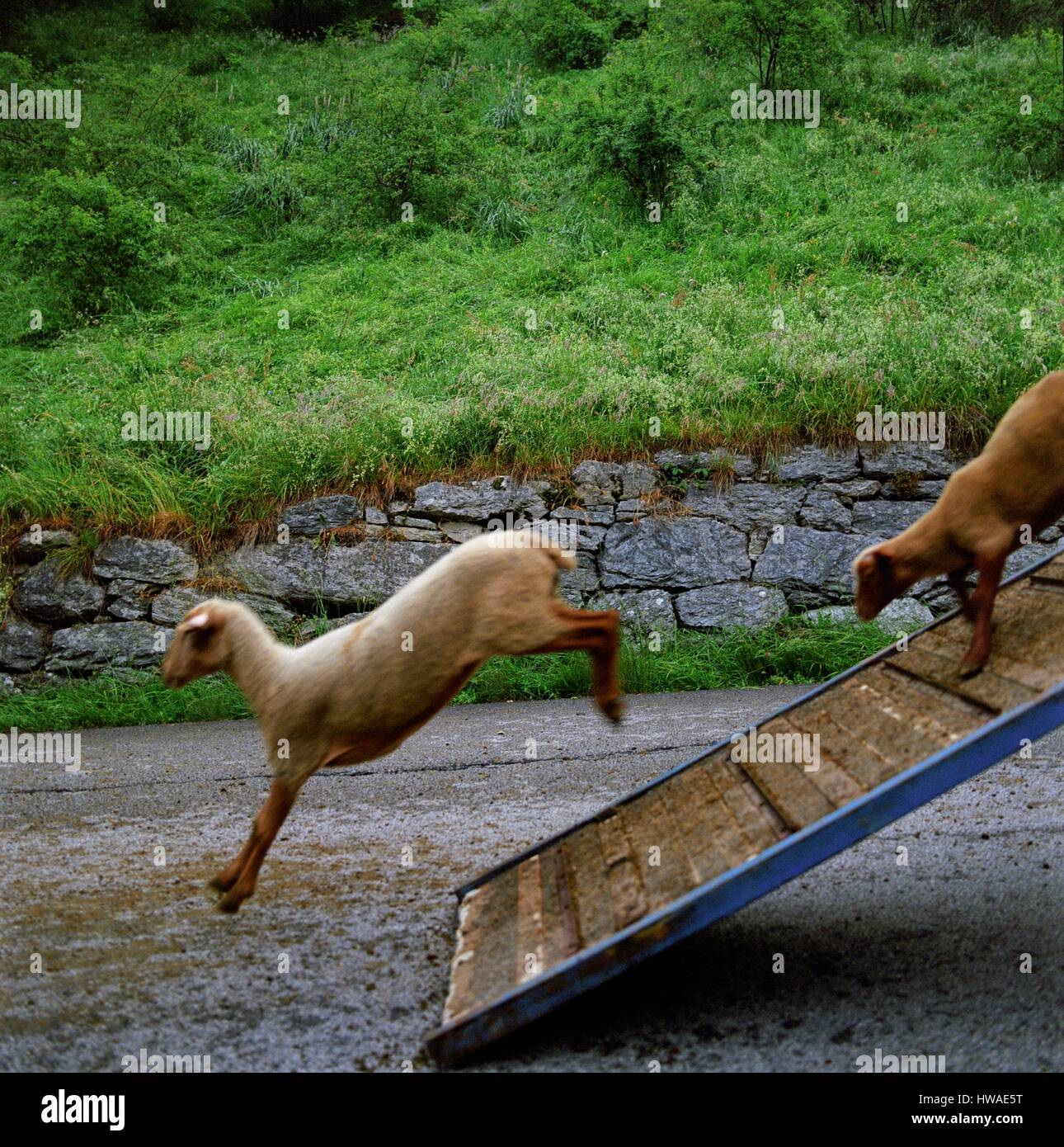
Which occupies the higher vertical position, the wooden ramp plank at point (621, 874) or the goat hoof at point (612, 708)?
the goat hoof at point (612, 708)

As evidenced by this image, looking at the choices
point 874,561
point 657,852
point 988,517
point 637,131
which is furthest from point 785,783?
point 637,131

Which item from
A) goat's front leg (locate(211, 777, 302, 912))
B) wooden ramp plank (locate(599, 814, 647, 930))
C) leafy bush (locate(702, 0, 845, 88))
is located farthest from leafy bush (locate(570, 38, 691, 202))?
goat's front leg (locate(211, 777, 302, 912))

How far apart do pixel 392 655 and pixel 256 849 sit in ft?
2.55

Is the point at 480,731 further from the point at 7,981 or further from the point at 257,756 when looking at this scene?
the point at 7,981

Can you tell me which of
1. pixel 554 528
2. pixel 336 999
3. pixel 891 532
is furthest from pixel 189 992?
pixel 891 532

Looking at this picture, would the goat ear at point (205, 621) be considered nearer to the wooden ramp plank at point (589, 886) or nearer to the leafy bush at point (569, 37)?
the wooden ramp plank at point (589, 886)

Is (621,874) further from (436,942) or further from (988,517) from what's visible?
(988,517)

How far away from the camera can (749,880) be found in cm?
239

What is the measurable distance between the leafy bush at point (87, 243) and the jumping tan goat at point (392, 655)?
30.6 feet

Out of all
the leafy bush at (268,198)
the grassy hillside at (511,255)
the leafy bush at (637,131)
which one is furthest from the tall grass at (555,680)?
the leafy bush at (268,198)

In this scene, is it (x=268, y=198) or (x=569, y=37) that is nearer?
(x=268, y=198)

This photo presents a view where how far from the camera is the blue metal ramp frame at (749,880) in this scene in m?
2.35

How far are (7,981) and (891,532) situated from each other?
273 inches

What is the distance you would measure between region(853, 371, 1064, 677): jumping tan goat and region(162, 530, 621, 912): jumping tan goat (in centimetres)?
84
